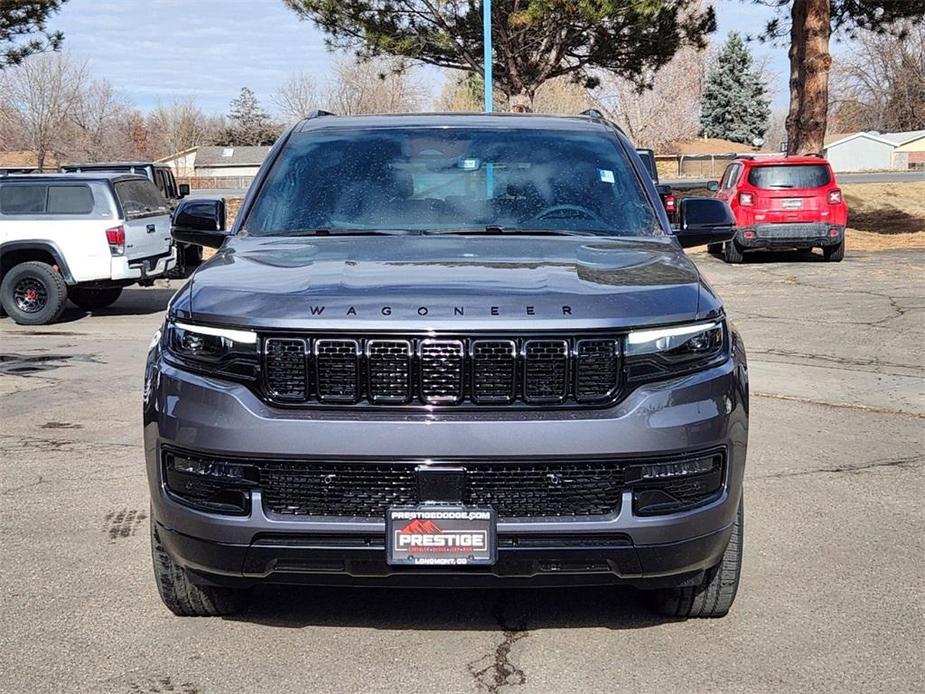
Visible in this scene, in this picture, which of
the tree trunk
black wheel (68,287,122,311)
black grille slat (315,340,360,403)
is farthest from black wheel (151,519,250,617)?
the tree trunk

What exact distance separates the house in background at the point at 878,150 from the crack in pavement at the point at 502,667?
84.0 metres

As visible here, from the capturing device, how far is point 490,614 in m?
4.60

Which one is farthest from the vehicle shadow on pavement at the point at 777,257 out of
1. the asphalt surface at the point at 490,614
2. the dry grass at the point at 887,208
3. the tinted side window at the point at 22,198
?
the asphalt surface at the point at 490,614

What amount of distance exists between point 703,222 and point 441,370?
7.43ft

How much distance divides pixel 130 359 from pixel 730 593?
8.49 metres

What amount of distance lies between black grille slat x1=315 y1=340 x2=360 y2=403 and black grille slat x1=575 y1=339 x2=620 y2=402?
702 millimetres

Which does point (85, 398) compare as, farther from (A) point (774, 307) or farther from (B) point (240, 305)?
(A) point (774, 307)

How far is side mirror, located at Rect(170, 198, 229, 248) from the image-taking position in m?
5.46

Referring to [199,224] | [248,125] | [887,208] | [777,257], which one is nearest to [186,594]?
[199,224]

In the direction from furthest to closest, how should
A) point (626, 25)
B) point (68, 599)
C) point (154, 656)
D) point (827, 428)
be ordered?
point (626, 25) < point (827, 428) < point (68, 599) < point (154, 656)

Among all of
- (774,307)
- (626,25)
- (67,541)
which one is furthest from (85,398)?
(626,25)

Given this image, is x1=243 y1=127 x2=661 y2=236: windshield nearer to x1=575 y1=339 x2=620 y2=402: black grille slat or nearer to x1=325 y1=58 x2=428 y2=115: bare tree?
x1=575 y1=339 x2=620 y2=402: black grille slat

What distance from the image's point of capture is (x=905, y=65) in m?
80.4

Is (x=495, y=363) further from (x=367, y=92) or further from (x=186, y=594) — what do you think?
(x=367, y=92)
